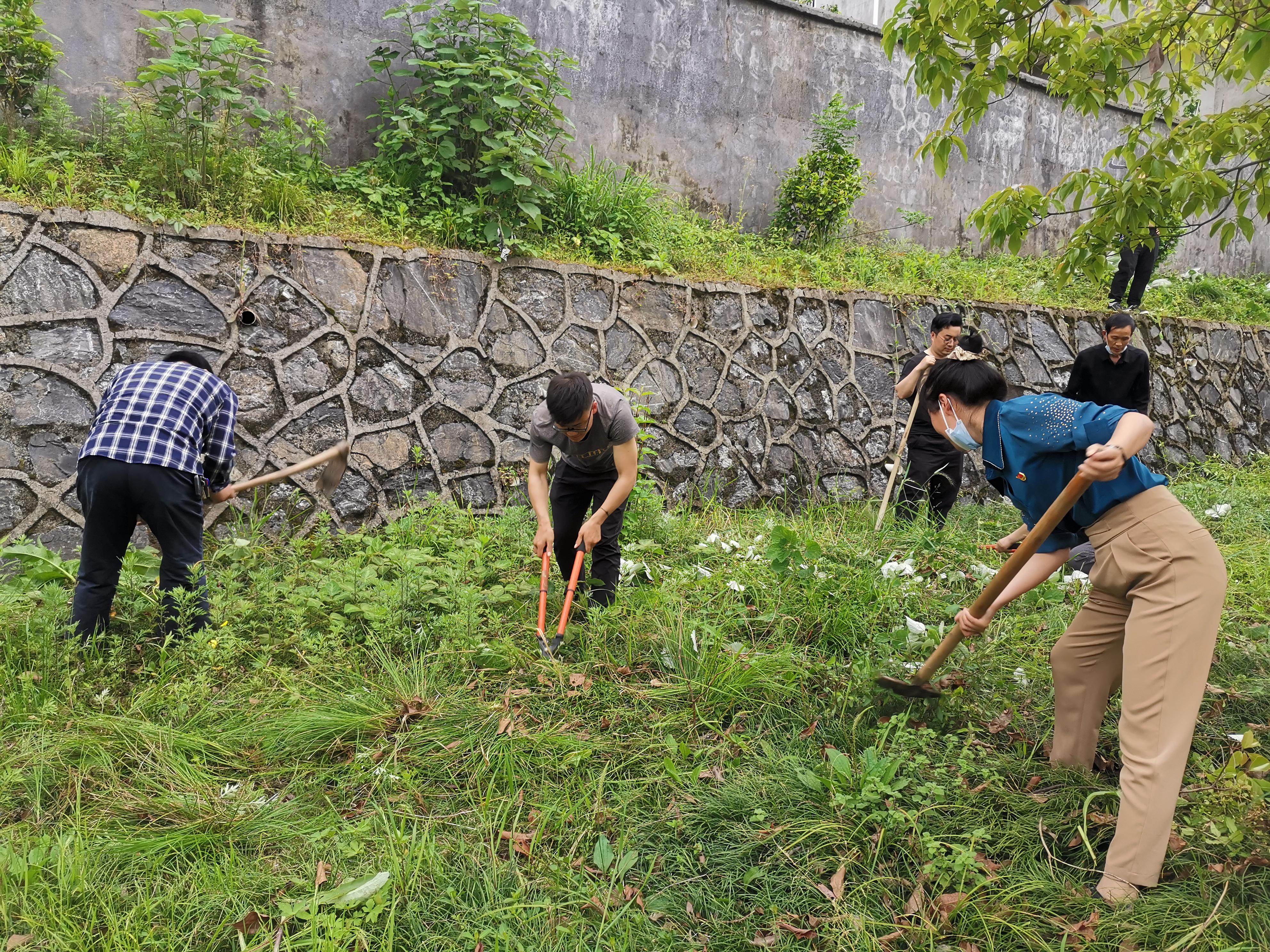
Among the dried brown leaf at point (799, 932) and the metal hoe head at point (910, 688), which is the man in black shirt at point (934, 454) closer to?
the metal hoe head at point (910, 688)

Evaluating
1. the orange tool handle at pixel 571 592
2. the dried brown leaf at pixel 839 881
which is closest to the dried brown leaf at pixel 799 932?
the dried brown leaf at pixel 839 881

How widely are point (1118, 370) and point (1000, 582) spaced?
4180 mm

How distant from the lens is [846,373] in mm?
7531

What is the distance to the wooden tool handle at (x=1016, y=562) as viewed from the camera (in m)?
2.51

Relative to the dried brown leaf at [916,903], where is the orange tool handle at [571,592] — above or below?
above

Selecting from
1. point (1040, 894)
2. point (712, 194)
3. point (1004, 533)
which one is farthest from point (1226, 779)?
point (712, 194)

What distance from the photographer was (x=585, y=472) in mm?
4344

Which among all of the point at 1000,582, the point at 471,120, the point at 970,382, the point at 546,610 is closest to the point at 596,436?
the point at 546,610

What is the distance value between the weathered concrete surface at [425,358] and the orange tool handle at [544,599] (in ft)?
6.54

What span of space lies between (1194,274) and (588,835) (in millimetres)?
12043

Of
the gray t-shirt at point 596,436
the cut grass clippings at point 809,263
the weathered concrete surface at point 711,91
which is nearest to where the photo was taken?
the gray t-shirt at point 596,436

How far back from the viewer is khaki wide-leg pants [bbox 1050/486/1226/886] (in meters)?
2.38

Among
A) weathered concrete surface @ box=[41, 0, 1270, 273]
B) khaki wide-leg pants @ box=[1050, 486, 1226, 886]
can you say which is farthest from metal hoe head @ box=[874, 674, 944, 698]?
weathered concrete surface @ box=[41, 0, 1270, 273]

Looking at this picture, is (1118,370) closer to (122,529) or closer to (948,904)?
(948,904)
